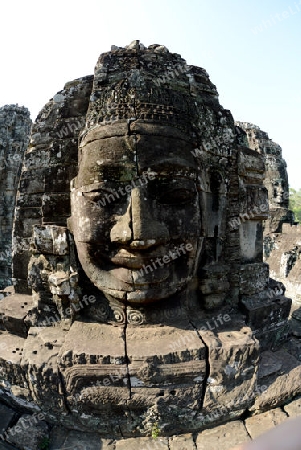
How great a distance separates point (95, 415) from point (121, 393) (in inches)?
13.4

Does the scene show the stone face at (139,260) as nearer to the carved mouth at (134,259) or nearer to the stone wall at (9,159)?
the carved mouth at (134,259)

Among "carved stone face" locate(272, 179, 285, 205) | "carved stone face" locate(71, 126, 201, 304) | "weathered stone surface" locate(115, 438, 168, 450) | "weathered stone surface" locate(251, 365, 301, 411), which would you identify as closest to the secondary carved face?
"carved stone face" locate(272, 179, 285, 205)

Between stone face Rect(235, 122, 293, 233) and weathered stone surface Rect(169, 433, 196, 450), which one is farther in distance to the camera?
stone face Rect(235, 122, 293, 233)

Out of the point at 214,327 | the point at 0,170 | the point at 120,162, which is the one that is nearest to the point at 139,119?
the point at 120,162

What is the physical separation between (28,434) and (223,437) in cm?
165

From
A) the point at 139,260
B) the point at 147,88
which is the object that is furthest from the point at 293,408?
the point at 147,88

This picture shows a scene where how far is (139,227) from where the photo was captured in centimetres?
263

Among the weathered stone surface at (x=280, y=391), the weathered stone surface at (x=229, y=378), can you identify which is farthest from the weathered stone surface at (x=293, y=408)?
the weathered stone surface at (x=229, y=378)

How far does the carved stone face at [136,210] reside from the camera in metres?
2.75

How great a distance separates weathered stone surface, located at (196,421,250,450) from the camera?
2377 millimetres

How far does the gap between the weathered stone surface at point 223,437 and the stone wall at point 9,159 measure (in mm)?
9721

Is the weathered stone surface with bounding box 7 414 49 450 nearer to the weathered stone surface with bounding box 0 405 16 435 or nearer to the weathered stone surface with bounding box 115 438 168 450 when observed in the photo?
the weathered stone surface with bounding box 0 405 16 435

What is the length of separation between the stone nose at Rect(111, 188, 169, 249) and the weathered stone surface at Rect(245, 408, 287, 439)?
176 cm

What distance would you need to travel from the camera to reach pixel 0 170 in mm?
10523
